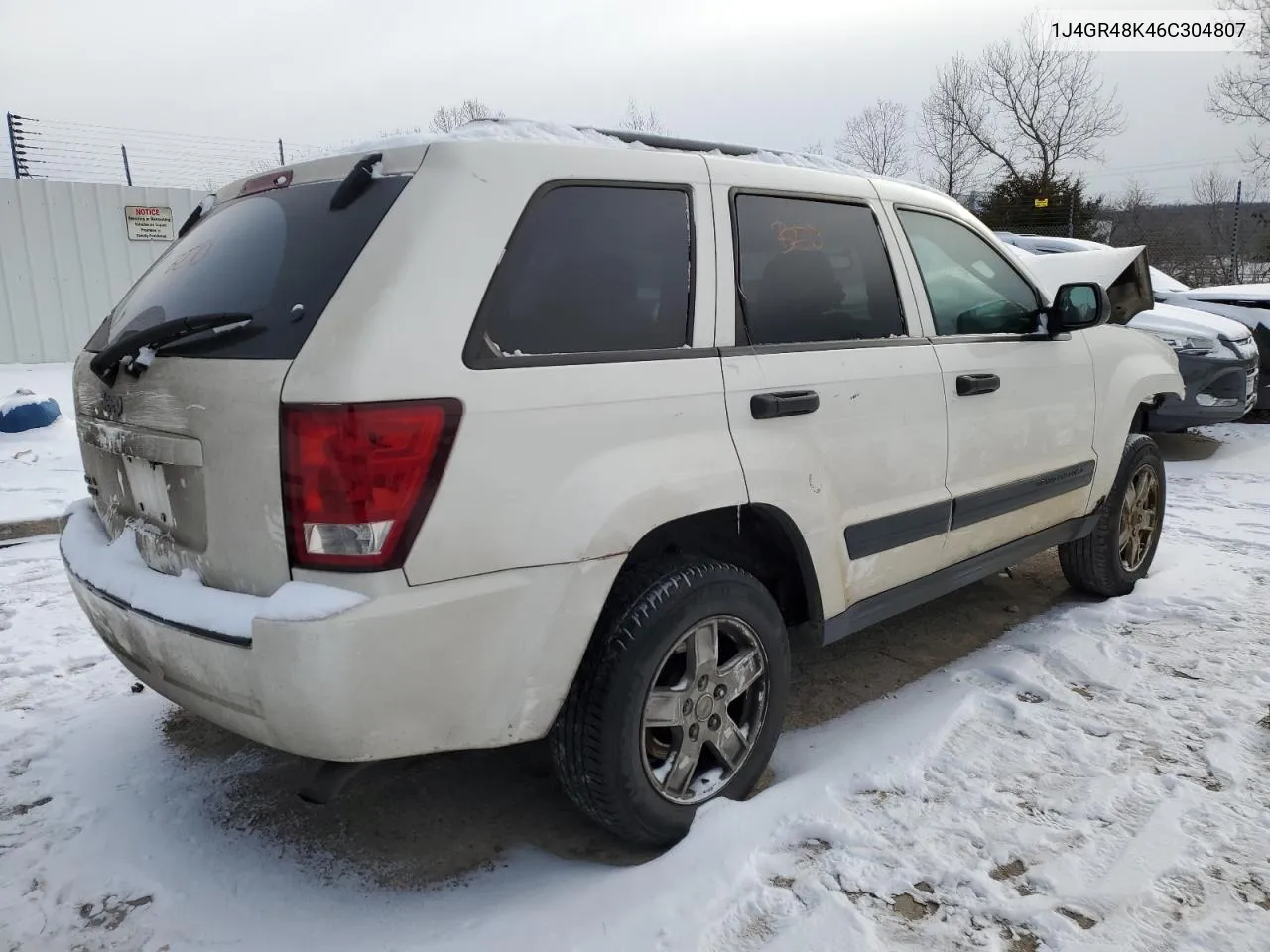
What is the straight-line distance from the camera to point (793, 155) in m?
3.18

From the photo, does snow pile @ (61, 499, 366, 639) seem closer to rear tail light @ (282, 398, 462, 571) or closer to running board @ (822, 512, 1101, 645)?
rear tail light @ (282, 398, 462, 571)

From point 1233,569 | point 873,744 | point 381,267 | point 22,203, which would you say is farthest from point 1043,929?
point 22,203

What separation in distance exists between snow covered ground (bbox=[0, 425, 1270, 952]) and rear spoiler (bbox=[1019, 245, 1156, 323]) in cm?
324

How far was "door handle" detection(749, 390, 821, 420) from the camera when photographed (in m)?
2.55

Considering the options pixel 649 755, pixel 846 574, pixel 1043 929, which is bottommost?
pixel 1043 929

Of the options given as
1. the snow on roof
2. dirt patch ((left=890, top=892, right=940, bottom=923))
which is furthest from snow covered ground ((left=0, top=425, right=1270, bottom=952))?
the snow on roof

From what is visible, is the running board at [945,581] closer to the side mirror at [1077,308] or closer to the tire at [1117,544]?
the tire at [1117,544]

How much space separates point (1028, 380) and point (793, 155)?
1.33 meters

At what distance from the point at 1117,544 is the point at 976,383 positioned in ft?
5.46

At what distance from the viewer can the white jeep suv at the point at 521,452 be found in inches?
77.1

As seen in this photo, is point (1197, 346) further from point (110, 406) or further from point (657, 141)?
point (110, 406)

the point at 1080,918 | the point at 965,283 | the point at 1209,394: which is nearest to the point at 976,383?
the point at 965,283

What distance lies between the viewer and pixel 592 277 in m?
2.35

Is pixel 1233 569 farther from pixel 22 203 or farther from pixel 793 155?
pixel 22 203
